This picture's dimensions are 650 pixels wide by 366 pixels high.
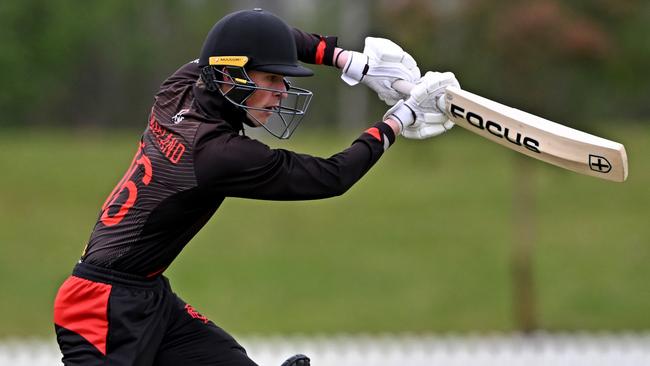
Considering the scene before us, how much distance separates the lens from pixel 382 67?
4105 mm

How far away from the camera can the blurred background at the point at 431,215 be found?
8102mm

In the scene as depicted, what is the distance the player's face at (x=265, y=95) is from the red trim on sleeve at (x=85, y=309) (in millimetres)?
694

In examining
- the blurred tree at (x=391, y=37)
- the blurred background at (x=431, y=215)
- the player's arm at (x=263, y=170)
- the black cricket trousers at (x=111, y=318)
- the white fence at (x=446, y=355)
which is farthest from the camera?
the blurred background at (x=431, y=215)

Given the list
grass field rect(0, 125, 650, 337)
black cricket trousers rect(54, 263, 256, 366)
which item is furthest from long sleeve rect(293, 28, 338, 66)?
grass field rect(0, 125, 650, 337)

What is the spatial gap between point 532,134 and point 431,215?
365 inches

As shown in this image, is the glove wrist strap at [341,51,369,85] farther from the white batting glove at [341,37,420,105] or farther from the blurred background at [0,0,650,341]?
the blurred background at [0,0,650,341]

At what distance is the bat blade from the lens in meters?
3.80

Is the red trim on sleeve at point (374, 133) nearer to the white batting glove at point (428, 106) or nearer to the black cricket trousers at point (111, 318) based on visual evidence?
the white batting glove at point (428, 106)

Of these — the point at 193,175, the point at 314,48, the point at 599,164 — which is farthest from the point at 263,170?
the point at 599,164

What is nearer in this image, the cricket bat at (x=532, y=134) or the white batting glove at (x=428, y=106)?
the cricket bat at (x=532, y=134)

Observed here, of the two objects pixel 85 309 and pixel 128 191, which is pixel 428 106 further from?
pixel 85 309

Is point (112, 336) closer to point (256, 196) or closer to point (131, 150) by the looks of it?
point (256, 196)

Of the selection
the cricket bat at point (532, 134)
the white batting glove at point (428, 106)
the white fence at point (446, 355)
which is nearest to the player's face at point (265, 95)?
the white batting glove at point (428, 106)

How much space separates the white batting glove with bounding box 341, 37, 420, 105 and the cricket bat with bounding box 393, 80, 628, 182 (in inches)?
8.6
